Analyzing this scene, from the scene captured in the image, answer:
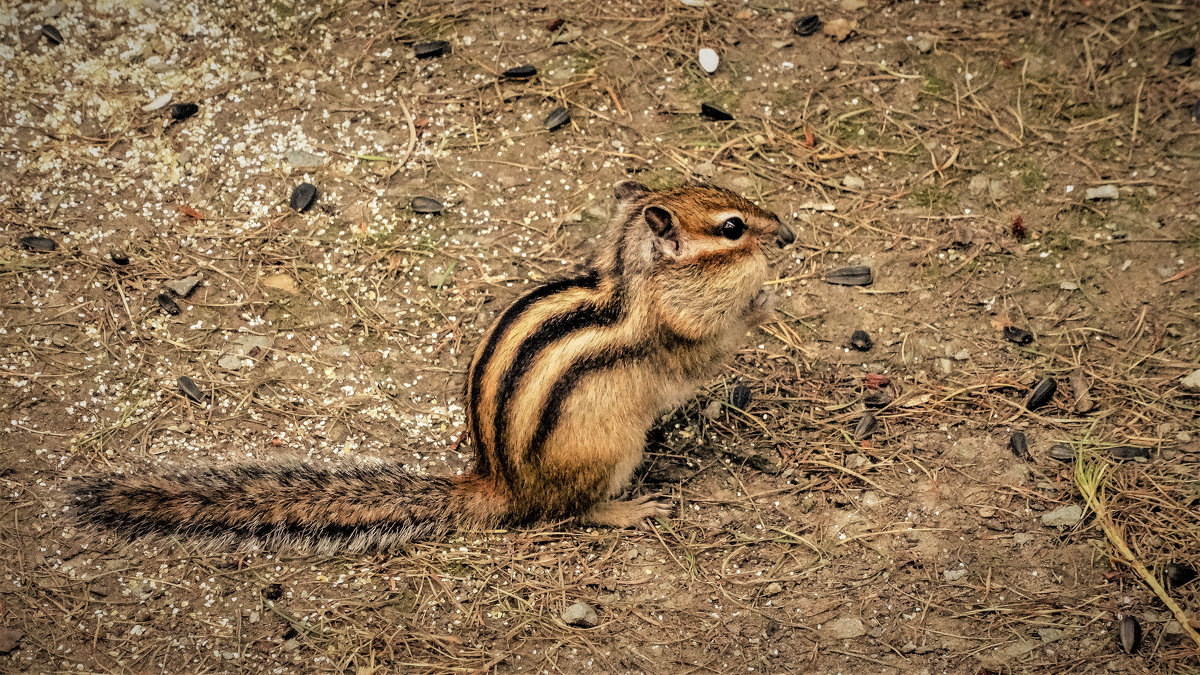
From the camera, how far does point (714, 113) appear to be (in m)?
4.37

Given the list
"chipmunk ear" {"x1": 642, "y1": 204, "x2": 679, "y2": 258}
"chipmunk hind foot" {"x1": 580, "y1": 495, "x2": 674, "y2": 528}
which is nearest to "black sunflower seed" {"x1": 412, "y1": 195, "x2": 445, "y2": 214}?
"chipmunk ear" {"x1": 642, "y1": 204, "x2": 679, "y2": 258}

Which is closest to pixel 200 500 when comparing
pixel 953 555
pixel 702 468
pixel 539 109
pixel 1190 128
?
pixel 702 468

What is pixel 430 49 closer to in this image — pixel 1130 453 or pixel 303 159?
pixel 303 159

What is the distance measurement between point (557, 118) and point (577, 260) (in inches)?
31.9

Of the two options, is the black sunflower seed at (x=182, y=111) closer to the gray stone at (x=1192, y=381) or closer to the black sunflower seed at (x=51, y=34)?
the black sunflower seed at (x=51, y=34)

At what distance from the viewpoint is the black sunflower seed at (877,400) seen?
367 cm

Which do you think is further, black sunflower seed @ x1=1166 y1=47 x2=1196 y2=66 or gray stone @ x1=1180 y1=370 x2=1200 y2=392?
black sunflower seed @ x1=1166 y1=47 x2=1196 y2=66

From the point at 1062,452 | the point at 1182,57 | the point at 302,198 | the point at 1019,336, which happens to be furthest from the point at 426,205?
the point at 1182,57

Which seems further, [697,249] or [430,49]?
[430,49]

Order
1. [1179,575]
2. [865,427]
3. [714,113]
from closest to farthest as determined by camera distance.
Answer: [1179,575]
[865,427]
[714,113]

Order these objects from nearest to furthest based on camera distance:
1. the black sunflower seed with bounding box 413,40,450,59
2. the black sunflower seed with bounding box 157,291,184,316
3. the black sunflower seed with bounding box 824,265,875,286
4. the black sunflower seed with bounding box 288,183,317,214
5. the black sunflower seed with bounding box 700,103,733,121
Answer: the black sunflower seed with bounding box 157,291,184,316 → the black sunflower seed with bounding box 824,265,875,286 → the black sunflower seed with bounding box 288,183,317,214 → the black sunflower seed with bounding box 700,103,733,121 → the black sunflower seed with bounding box 413,40,450,59

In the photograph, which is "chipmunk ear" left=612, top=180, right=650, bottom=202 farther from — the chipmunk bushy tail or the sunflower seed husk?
the sunflower seed husk

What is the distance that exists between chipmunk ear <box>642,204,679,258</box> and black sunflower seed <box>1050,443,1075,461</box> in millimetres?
1806

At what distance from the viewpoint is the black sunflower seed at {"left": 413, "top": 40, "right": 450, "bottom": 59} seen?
4.49 meters
